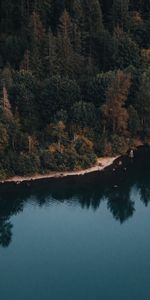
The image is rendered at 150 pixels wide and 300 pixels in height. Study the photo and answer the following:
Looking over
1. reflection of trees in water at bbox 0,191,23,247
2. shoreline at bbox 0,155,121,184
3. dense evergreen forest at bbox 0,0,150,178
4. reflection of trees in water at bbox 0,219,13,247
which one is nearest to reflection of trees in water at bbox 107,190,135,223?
shoreline at bbox 0,155,121,184

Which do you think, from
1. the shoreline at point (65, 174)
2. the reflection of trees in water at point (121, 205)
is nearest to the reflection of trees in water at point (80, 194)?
the reflection of trees in water at point (121, 205)

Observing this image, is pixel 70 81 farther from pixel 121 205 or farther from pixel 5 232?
pixel 5 232

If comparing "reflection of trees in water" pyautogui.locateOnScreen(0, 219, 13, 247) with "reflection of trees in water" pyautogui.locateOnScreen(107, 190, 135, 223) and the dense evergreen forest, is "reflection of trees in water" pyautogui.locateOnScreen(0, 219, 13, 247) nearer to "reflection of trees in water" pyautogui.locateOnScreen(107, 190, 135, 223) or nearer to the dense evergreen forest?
the dense evergreen forest

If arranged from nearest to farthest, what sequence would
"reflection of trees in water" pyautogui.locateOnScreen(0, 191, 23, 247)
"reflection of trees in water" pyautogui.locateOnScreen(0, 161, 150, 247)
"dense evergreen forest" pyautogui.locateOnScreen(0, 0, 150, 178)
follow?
"reflection of trees in water" pyautogui.locateOnScreen(0, 191, 23, 247) < "reflection of trees in water" pyautogui.locateOnScreen(0, 161, 150, 247) < "dense evergreen forest" pyautogui.locateOnScreen(0, 0, 150, 178)

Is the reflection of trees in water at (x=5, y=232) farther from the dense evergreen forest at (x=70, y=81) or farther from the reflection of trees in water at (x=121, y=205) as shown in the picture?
the reflection of trees in water at (x=121, y=205)

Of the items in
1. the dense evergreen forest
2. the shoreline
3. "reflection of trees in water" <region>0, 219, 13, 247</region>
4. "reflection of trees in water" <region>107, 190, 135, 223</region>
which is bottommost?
"reflection of trees in water" <region>0, 219, 13, 247</region>

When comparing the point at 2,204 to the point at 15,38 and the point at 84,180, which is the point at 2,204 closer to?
the point at 84,180

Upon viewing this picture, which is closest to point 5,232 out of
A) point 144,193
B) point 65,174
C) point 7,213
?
point 7,213

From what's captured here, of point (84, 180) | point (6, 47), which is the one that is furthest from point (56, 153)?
point (6, 47)
